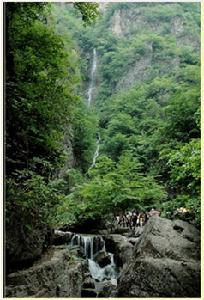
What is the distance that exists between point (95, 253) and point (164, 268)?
292 inches

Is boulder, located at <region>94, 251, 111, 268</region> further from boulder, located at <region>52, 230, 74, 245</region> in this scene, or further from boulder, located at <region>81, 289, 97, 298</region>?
boulder, located at <region>81, 289, 97, 298</region>

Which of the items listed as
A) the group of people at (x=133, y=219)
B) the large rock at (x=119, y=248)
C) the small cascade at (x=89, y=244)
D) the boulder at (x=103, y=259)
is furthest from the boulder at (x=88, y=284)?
the group of people at (x=133, y=219)

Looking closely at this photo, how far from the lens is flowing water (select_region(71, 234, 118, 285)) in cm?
1127

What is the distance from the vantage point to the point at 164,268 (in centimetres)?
562

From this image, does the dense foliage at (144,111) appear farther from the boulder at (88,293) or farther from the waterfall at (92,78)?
the boulder at (88,293)

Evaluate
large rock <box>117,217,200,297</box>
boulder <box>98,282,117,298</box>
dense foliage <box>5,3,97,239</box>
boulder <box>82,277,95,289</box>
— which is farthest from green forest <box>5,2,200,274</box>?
boulder <box>98,282,117,298</box>

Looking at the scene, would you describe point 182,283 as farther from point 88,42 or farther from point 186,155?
point 88,42

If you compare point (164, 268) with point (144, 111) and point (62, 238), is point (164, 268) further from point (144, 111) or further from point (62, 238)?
point (144, 111)

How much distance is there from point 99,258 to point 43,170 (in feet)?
17.0

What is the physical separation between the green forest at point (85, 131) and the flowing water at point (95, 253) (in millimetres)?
896

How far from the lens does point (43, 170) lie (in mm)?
7793

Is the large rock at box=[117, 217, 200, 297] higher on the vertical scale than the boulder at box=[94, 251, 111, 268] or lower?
higher

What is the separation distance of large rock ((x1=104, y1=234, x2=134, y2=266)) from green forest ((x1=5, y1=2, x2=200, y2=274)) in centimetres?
158

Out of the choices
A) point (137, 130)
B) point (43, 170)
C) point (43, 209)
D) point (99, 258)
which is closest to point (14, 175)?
point (43, 209)
